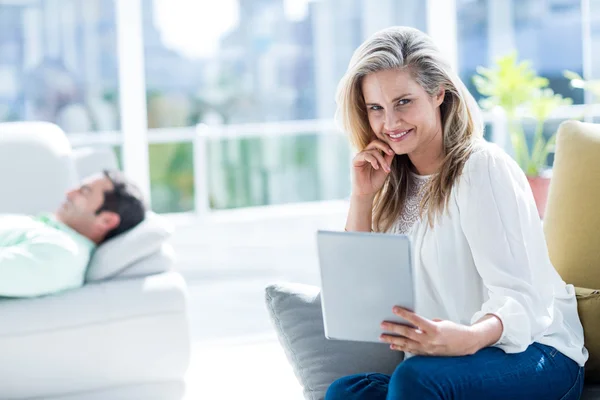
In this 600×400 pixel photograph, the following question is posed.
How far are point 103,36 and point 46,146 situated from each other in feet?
9.45

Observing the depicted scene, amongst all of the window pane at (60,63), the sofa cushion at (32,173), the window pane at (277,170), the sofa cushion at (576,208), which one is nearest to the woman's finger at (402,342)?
the sofa cushion at (576,208)

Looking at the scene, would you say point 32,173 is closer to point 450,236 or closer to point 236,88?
point 450,236

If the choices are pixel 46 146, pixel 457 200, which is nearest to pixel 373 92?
pixel 457 200

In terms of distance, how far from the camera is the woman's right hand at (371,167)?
1.99 meters

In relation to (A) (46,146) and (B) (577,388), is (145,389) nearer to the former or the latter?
(A) (46,146)

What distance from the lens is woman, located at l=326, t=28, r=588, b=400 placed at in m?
1.58

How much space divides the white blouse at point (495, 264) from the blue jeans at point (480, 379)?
3 cm

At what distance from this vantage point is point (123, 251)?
2.96 m

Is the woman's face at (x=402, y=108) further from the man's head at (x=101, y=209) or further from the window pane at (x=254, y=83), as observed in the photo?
the window pane at (x=254, y=83)

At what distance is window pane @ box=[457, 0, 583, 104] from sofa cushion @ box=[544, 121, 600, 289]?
4741 millimetres

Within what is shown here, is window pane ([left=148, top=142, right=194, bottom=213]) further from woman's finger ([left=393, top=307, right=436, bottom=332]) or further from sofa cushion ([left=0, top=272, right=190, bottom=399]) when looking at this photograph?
woman's finger ([left=393, top=307, right=436, bottom=332])

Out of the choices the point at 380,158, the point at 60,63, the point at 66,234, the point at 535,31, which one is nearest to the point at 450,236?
the point at 380,158

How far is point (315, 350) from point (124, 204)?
1.36 m

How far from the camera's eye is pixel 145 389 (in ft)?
9.20
